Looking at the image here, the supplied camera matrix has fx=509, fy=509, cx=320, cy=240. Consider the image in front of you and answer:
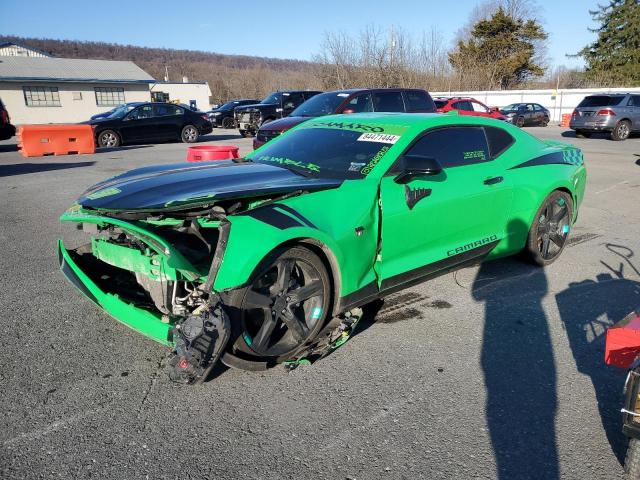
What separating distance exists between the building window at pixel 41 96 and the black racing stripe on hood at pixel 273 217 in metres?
41.6

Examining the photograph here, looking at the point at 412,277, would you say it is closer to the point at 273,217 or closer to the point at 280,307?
the point at 280,307

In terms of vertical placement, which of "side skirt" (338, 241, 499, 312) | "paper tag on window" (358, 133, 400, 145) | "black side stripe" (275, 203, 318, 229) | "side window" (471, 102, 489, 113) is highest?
"paper tag on window" (358, 133, 400, 145)

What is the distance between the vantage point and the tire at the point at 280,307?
290 cm

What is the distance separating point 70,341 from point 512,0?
67189 mm

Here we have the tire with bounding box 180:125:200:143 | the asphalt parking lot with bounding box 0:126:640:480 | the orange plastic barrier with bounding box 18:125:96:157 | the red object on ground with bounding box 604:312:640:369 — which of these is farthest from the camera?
the tire with bounding box 180:125:200:143

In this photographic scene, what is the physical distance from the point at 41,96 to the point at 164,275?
41681 mm

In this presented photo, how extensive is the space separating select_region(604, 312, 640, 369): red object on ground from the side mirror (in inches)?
59.1

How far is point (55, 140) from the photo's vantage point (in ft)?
50.1

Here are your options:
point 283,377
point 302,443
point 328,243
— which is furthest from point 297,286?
point 302,443

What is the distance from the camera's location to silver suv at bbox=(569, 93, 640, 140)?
61.9ft

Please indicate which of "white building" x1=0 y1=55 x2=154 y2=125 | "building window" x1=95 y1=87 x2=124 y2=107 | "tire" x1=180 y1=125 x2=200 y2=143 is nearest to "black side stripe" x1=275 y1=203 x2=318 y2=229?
"tire" x1=180 y1=125 x2=200 y2=143

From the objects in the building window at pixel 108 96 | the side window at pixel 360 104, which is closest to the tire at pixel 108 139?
the side window at pixel 360 104

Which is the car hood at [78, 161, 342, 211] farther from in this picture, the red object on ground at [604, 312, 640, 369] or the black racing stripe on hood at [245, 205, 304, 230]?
the red object on ground at [604, 312, 640, 369]

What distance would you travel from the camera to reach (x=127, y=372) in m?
3.14
